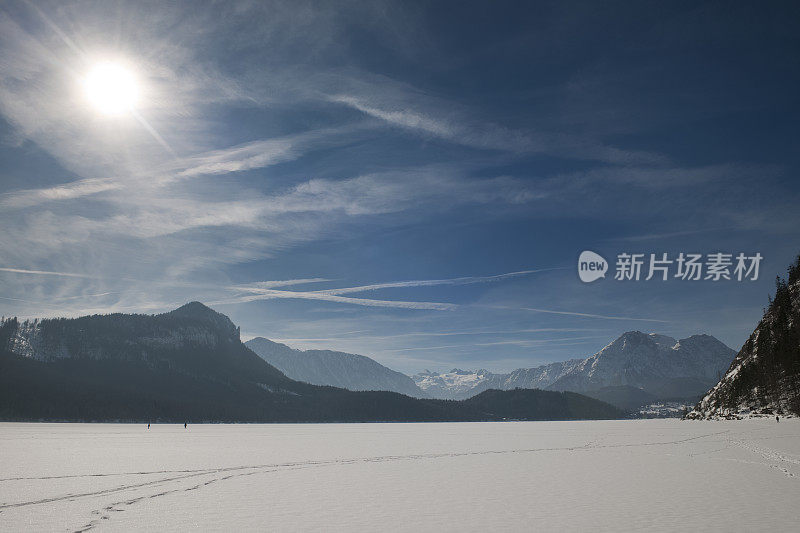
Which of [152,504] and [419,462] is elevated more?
[152,504]

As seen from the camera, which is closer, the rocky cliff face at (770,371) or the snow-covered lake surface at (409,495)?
Answer: the snow-covered lake surface at (409,495)

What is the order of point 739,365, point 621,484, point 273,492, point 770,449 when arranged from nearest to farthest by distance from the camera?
1. point 273,492
2. point 621,484
3. point 770,449
4. point 739,365

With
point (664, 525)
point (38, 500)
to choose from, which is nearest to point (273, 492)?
point (38, 500)

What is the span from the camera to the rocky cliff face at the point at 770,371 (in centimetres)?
14288

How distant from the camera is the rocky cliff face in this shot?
5625 inches

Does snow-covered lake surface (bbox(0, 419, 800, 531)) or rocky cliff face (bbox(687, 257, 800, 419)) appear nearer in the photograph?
snow-covered lake surface (bbox(0, 419, 800, 531))

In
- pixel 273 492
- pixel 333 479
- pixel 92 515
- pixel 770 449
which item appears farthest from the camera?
pixel 770 449

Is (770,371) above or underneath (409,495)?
above

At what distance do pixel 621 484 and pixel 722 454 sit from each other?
28.1 meters

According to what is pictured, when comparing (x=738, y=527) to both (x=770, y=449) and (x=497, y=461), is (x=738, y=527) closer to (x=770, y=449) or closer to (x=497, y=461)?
(x=497, y=461)

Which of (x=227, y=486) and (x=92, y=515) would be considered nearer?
(x=92, y=515)

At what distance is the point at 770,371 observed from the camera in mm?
155250

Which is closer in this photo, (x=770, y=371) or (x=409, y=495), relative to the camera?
(x=409, y=495)

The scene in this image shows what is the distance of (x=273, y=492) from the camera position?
30.2 m
